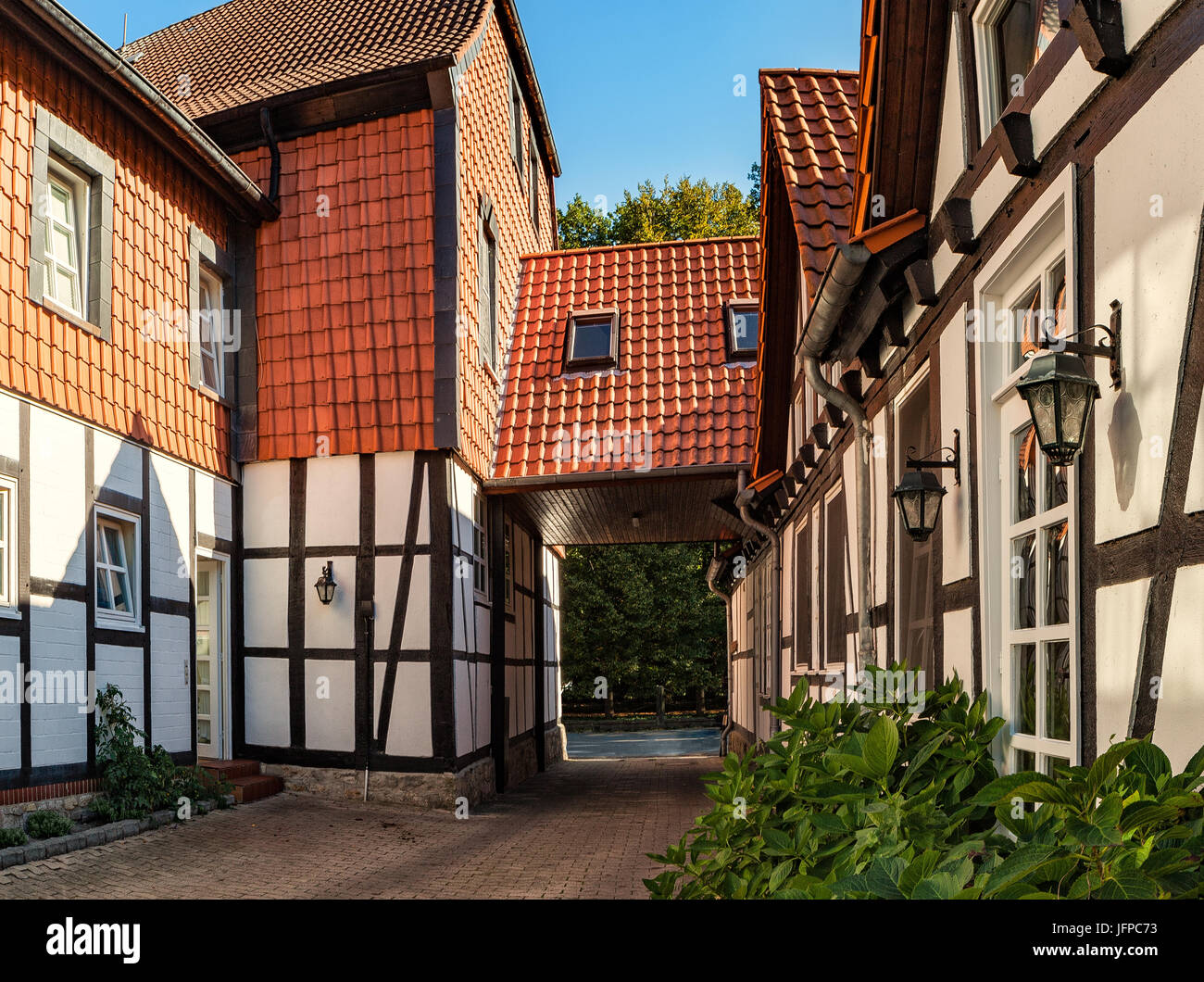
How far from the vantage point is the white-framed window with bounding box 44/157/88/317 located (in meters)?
8.65

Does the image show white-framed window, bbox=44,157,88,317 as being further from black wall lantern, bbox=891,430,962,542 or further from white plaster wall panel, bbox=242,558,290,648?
black wall lantern, bbox=891,430,962,542

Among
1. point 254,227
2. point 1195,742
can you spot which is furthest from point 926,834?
point 254,227

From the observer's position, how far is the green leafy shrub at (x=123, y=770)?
27.8 feet

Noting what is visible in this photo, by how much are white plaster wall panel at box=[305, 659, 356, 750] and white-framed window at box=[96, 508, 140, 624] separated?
2.28 metres

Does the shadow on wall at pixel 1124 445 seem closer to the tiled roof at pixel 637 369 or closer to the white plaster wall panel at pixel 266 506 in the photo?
the tiled roof at pixel 637 369

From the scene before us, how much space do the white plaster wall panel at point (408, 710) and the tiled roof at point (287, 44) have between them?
5.97 metres

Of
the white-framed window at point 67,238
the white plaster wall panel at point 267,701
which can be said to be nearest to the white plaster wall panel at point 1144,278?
the white-framed window at point 67,238

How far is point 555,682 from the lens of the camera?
→ 20953mm

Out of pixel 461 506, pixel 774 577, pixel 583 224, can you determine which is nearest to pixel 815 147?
pixel 774 577

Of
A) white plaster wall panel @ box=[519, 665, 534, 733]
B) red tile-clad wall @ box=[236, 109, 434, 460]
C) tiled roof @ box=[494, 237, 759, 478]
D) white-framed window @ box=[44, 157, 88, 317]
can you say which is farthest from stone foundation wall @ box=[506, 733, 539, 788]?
white-framed window @ box=[44, 157, 88, 317]

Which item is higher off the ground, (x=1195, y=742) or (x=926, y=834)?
(x=1195, y=742)

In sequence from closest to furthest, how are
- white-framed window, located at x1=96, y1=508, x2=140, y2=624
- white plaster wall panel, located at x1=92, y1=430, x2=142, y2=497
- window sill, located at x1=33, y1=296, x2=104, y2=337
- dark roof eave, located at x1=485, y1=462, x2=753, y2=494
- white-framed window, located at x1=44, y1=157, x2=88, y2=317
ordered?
window sill, located at x1=33, y1=296, x2=104, y2=337 → white-framed window, located at x1=44, y1=157, x2=88, y2=317 → white plaster wall panel, located at x1=92, y1=430, x2=142, y2=497 → white-framed window, located at x1=96, y1=508, x2=140, y2=624 → dark roof eave, located at x1=485, y1=462, x2=753, y2=494
